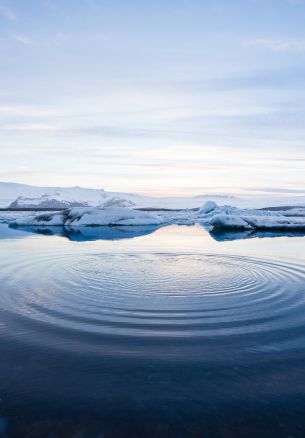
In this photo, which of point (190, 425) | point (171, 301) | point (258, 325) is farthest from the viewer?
point (171, 301)

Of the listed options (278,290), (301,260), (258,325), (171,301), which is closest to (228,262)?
(301,260)

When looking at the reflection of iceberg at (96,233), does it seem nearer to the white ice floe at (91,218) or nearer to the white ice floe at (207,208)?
the white ice floe at (91,218)

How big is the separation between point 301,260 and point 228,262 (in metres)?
2.01

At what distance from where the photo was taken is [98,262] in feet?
29.9

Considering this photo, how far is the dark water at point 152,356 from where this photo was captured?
8.79 ft

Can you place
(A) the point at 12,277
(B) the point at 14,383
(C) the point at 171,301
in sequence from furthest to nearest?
(A) the point at 12,277 < (C) the point at 171,301 < (B) the point at 14,383

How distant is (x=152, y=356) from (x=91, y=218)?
2098cm

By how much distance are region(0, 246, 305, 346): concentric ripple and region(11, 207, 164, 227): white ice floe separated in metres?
14.9

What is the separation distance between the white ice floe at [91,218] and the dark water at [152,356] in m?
17.0

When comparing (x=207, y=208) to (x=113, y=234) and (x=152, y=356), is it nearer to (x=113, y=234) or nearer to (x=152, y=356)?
(x=113, y=234)

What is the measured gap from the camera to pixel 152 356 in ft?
12.2

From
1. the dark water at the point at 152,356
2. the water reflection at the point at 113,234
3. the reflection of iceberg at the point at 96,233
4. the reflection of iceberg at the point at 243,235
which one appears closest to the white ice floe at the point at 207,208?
the reflection of iceberg at the point at 96,233

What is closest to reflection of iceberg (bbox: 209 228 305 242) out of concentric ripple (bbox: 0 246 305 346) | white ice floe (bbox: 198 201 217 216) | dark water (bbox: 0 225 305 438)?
concentric ripple (bbox: 0 246 305 346)

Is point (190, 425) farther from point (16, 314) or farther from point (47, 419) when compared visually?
point (16, 314)
